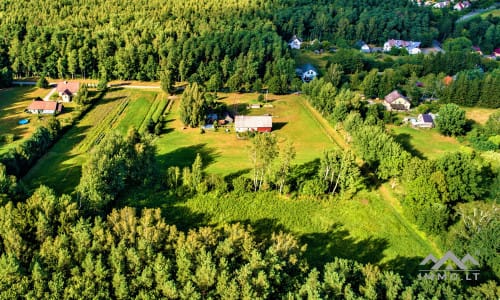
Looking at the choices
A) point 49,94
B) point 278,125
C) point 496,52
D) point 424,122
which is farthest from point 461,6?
point 49,94

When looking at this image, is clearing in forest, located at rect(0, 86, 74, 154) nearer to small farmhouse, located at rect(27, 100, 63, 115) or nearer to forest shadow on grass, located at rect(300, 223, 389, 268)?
small farmhouse, located at rect(27, 100, 63, 115)

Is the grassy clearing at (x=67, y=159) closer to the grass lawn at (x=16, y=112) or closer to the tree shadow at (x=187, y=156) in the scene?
the grass lawn at (x=16, y=112)

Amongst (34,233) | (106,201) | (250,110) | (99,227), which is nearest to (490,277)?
(99,227)

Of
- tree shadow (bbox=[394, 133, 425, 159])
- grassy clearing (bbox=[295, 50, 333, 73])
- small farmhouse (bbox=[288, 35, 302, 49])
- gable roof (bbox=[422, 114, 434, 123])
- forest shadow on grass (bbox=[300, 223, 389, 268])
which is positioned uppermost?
small farmhouse (bbox=[288, 35, 302, 49])

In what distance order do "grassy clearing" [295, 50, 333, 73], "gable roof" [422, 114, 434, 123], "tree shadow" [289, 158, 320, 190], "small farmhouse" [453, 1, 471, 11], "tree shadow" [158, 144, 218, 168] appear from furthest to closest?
"small farmhouse" [453, 1, 471, 11] → "grassy clearing" [295, 50, 333, 73] → "gable roof" [422, 114, 434, 123] → "tree shadow" [158, 144, 218, 168] → "tree shadow" [289, 158, 320, 190]

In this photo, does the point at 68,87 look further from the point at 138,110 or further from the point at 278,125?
the point at 278,125

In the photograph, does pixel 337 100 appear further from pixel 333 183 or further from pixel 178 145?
pixel 178 145

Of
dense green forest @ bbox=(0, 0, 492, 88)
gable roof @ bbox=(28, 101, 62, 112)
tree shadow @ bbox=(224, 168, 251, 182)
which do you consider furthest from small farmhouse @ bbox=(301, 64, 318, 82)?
gable roof @ bbox=(28, 101, 62, 112)
